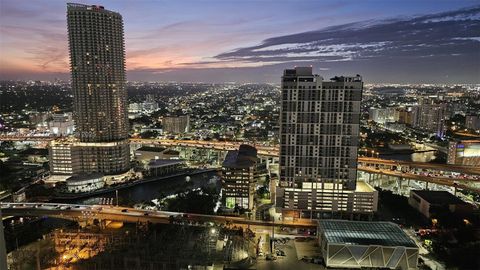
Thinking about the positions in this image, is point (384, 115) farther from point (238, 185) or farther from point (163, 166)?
point (238, 185)

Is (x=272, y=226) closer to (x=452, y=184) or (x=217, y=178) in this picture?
(x=217, y=178)

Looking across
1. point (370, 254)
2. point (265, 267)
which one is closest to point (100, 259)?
point (265, 267)

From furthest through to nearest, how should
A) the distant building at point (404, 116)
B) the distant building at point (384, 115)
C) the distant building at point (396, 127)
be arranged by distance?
the distant building at point (384, 115), the distant building at point (404, 116), the distant building at point (396, 127)

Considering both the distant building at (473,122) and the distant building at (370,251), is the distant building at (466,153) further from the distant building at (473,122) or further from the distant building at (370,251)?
the distant building at (370,251)

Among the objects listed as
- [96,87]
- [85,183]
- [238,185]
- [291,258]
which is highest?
[96,87]

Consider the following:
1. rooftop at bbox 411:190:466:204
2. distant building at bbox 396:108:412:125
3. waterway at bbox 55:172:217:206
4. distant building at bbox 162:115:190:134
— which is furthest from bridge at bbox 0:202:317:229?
distant building at bbox 396:108:412:125

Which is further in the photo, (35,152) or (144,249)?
(35,152)

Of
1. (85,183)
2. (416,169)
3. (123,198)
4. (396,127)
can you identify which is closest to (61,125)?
(85,183)

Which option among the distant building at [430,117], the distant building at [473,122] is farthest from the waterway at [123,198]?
the distant building at [430,117]
